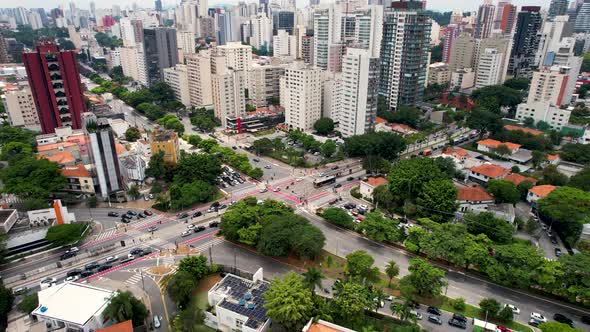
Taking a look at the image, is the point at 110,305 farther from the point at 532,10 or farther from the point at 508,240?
the point at 532,10

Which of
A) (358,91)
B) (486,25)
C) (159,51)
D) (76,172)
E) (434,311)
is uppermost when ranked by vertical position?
(486,25)

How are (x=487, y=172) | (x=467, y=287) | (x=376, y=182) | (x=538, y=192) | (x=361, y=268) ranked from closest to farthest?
(x=361, y=268) < (x=467, y=287) < (x=538, y=192) < (x=376, y=182) < (x=487, y=172)

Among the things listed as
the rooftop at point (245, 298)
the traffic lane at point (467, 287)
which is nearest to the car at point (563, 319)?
the traffic lane at point (467, 287)

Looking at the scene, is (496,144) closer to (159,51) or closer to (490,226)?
(490,226)

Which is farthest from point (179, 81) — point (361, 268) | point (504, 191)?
point (504, 191)

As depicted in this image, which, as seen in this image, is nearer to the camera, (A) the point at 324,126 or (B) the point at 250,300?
(B) the point at 250,300

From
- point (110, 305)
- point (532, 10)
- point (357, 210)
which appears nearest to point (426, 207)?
point (357, 210)
